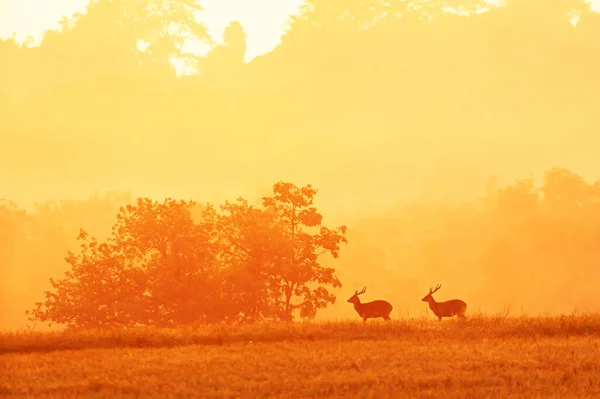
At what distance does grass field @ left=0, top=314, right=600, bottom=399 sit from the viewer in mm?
14516

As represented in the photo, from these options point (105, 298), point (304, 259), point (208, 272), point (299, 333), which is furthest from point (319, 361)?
point (105, 298)

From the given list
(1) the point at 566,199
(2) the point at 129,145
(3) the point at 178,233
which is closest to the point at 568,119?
(1) the point at 566,199

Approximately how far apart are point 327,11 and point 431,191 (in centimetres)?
4194

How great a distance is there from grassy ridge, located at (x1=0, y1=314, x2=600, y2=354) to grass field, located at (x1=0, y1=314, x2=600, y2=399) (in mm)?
24

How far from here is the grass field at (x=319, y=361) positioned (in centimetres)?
1452

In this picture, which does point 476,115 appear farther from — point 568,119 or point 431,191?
point 431,191

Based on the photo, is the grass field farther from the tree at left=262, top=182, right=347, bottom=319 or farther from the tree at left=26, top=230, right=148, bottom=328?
the tree at left=26, top=230, right=148, bottom=328

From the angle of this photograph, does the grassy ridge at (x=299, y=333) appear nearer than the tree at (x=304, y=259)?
Yes

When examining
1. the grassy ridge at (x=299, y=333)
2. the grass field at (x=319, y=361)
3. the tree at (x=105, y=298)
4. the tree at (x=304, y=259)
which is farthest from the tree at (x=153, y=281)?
the grass field at (x=319, y=361)

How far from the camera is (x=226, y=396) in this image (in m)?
14.1

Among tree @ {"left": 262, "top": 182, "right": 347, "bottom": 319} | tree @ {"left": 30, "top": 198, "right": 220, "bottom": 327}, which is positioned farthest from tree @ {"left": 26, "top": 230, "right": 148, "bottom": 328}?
tree @ {"left": 262, "top": 182, "right": 347, "bottom": 319}

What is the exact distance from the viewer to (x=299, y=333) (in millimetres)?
19984

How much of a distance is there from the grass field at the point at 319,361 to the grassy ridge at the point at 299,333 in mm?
24

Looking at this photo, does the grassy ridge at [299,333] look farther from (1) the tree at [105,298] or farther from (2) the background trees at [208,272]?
(1) the tree at [105,298]
